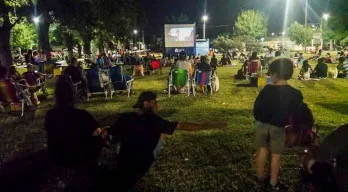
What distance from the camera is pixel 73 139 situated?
131 inches

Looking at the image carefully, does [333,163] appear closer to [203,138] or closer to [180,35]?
[203,138]

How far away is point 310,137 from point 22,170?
13.9 ft

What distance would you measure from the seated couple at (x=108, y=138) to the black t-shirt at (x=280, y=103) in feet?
4.18

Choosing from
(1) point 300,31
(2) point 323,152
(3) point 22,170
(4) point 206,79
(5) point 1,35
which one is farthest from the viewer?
(1) point 300,31

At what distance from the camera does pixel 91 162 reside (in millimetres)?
3406

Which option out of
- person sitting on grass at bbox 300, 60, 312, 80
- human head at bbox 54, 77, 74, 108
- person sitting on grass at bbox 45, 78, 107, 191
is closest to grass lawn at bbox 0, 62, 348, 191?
person sitting on grass at bbox 45, 78, 107, 191

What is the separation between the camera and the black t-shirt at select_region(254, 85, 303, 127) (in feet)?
13.4

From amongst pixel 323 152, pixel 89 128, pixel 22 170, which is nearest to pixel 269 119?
pixel 323 152

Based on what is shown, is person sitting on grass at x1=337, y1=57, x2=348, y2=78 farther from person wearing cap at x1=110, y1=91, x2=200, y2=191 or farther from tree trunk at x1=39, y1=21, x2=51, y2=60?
tree trunk at x1=39, y1=21, x2=51, y2=60

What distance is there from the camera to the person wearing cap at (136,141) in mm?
3164

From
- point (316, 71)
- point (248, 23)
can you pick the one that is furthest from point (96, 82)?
point (248, 23)

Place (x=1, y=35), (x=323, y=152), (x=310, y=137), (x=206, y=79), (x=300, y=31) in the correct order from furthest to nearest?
1. (x=300, y=31)
2. (x=1, y=35)
3. (x=206, y=79)
4. (x=310, y=137)
5. (x=323, y=152)

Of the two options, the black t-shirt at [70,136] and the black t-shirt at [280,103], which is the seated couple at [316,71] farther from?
the black t-shirt at [70,136]

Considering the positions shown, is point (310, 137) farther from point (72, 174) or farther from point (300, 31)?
point (300, 31)
